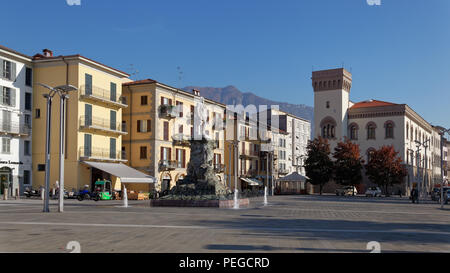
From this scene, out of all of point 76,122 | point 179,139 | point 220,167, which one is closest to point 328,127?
point 220,167

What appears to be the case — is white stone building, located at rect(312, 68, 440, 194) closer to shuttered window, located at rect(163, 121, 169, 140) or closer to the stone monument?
shuttered window, located at rect(163, 121, 169, 140)

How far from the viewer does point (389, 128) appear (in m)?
85.8

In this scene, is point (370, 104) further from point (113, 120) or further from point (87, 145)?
point (87, 145)

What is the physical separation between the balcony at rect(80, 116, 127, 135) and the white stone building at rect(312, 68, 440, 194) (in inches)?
1842

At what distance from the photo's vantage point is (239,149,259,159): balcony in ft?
243

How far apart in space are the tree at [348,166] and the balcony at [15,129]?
156ft

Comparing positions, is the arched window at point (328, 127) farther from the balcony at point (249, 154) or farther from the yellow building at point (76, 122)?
the yellow building at point (76, 122)

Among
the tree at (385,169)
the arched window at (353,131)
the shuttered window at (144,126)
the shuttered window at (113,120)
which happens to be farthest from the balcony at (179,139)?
the arched window at (353,131)

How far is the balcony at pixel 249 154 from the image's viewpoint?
243 ft

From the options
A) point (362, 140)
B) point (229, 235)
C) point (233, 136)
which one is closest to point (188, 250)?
point (229, 235)

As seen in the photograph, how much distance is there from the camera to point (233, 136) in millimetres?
71188

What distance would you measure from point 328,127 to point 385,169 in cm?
1712

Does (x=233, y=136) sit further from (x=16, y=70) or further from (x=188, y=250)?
(x=188, y=250)
